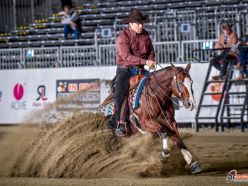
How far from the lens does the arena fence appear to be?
→ 69.2 feet

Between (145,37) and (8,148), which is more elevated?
(145,37)

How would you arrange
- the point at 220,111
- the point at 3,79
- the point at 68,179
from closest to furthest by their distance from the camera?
1. the point at 68,179
2. the point at 220,111
3. the point at 3,79

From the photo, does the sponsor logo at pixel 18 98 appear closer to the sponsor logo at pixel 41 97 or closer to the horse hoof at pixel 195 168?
the sponsor logo at pixel 41 97

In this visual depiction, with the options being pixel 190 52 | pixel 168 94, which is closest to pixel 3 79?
pixel 190 52

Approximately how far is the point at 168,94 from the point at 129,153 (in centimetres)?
119

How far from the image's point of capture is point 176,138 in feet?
37.7

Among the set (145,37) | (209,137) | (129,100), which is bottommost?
(209,137)

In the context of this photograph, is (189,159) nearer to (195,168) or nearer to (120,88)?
(195,168)

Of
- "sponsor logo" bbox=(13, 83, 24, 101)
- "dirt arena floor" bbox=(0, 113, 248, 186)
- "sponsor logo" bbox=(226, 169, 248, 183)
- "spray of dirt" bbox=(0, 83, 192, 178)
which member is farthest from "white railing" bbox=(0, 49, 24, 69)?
"sponsor logo" bbox=(226, 169, 248, 183)

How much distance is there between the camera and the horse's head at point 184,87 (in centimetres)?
1131

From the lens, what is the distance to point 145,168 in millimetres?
11078

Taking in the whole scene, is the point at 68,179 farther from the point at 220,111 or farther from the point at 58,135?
the point at 220,111

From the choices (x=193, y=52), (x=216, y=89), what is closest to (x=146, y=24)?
(x=193, y=52)

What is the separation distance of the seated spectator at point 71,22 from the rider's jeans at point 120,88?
43.4 ft
